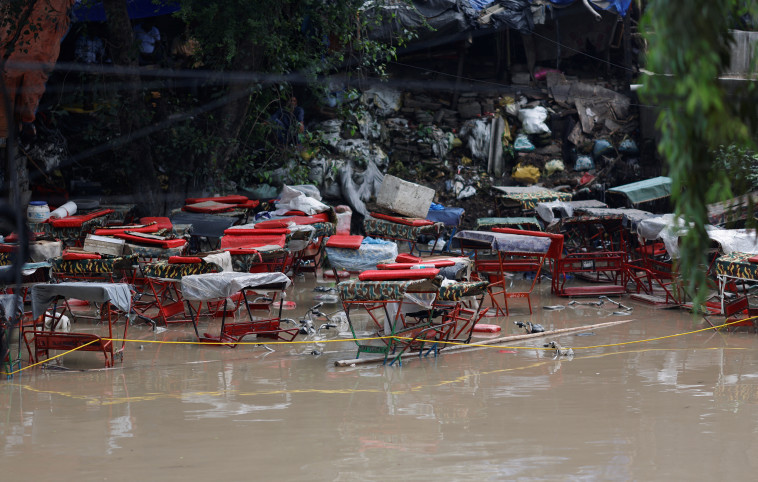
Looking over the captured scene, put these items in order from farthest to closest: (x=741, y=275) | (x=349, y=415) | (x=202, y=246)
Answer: (x=202, y=246)
(x=741, y=275)
(x=349, y=415)

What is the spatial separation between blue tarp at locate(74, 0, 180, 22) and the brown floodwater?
996cm

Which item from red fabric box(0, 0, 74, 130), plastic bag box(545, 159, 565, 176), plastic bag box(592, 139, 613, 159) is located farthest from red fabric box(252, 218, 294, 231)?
plastic bag box(592, 139, 613, 159)

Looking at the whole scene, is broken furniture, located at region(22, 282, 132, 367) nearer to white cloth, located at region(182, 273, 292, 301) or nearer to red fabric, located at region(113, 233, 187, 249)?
white cloth, located at region(182, 273, 292, 301)

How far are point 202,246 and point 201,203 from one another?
47.9 inches

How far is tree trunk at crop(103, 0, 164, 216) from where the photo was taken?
17766 mm

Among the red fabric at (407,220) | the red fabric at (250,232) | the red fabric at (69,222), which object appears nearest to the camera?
the red fabric at (250,232)

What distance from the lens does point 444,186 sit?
2150cm

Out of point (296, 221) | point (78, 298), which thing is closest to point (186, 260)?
point (78, 298)

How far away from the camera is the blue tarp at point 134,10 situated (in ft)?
61.7

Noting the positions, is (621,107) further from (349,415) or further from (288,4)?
(349,415)

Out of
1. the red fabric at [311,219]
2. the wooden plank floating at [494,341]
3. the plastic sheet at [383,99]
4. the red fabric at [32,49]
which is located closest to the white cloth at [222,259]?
the wooden plank floating at [494,341]

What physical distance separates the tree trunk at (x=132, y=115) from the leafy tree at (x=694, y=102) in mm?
15852

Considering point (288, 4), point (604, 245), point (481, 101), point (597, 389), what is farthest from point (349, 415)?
A: point (481, 101)

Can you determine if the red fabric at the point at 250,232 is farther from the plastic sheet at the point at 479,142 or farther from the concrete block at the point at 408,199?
the plastic sheet at the point at 479,142
